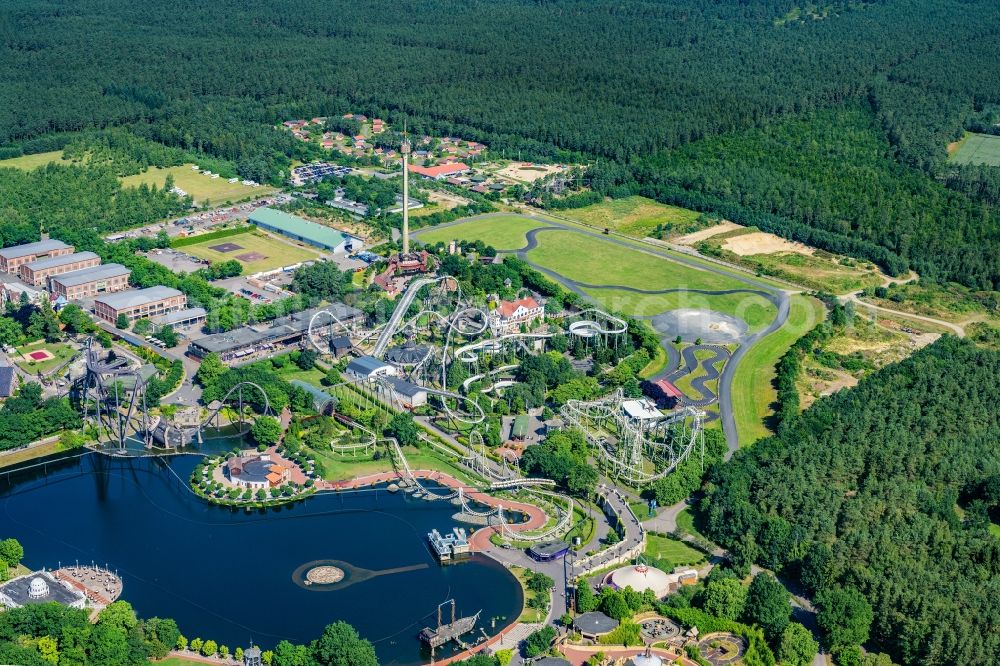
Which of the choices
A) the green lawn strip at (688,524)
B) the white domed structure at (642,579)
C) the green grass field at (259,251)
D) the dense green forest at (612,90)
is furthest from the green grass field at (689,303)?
the white domed structure at (642,579)

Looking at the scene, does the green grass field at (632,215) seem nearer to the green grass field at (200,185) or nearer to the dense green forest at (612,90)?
the dense green forest at (612,90)

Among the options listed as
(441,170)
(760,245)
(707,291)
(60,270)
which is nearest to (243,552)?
(60,270)

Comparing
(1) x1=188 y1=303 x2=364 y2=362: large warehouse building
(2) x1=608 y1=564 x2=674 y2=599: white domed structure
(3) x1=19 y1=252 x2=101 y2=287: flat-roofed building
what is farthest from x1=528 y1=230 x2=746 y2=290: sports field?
(2) x1=608 y1=564 x2=674 y2=599: white domed structure

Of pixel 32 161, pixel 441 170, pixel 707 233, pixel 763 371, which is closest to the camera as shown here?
pixel 763 371

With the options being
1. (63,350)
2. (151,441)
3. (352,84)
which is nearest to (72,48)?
(352,84)

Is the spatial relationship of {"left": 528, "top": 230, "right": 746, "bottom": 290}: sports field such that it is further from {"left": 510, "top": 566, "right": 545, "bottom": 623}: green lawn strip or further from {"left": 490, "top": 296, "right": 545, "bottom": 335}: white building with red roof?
{"left": 510, "top": 566, "right": 545, "bottom": 623}: green lawn strip

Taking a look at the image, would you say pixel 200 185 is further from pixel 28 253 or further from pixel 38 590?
pixel 38 590
